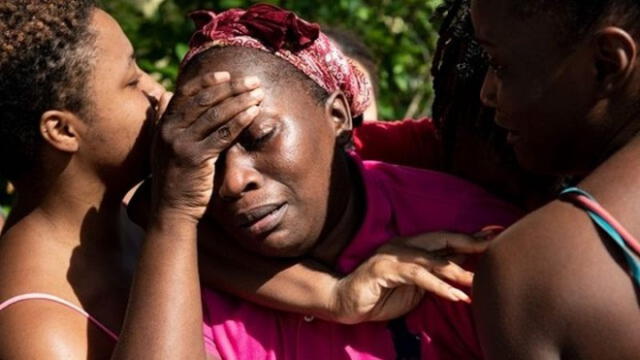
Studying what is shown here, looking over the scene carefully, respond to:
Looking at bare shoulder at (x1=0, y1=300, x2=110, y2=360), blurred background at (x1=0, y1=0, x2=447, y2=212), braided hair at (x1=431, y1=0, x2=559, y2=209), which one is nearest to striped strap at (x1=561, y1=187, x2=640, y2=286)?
braided hair at (x1=431, y1=0, x2=559, y2=209)

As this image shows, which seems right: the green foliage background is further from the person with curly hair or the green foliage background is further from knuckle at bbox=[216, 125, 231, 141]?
knuckle at bbox=[216, 125, 231, 141]

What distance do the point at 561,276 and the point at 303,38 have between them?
3.64 ft

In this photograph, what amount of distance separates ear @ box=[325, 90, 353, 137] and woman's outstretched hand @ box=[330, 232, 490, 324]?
373mm

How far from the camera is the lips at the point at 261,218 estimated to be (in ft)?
9.23

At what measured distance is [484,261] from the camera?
2320 millimetres

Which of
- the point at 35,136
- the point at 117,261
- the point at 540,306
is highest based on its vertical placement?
the point at 540,306

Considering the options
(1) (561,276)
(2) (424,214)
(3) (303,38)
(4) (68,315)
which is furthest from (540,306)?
(4) (68,315)

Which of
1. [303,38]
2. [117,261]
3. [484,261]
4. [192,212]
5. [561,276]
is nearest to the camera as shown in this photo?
[561,276]

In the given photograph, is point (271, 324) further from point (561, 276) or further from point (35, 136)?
point (561, 276)

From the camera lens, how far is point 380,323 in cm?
290

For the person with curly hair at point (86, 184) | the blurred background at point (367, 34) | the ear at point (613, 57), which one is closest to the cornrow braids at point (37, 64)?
the person with curly hair at point (86, 184)

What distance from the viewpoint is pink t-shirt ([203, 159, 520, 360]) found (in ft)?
9.41

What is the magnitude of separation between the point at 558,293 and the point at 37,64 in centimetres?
150

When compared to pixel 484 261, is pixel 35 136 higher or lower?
lower
